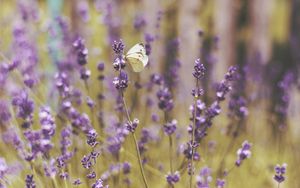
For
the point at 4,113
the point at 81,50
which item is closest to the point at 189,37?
the point at 4,113

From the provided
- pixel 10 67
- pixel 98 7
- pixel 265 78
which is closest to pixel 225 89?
pixel 10 67

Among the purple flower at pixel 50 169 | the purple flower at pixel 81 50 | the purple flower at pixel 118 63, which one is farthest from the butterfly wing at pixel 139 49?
the purple flower at pixel 50 169

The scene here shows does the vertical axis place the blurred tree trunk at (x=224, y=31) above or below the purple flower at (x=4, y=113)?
above

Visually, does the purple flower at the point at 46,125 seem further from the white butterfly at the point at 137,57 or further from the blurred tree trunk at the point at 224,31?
the blurred tree trunk at the point at 224,31

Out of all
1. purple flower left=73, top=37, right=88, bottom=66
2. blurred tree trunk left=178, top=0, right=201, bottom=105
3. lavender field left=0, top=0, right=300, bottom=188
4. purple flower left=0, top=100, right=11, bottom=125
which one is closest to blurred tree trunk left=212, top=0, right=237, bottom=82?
lavender field left=0, top=0, right=300, bottom=188

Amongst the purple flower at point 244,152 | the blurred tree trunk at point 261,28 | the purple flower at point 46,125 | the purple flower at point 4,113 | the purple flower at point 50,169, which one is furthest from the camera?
the blurred tree trunk at point 261,28

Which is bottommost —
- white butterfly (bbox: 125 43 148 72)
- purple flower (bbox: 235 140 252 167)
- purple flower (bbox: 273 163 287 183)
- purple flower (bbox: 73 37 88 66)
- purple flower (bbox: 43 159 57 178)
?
purple flower (bbox: 273 163 287 183)

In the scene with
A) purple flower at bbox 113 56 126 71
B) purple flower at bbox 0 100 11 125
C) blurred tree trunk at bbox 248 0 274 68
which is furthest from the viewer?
blurred tree trunk at bbox 248 0 274 68

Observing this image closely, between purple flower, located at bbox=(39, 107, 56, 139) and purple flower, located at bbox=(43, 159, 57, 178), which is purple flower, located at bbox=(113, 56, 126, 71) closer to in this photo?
purple flower, located at bbox=(39, 107, 56, 139)
